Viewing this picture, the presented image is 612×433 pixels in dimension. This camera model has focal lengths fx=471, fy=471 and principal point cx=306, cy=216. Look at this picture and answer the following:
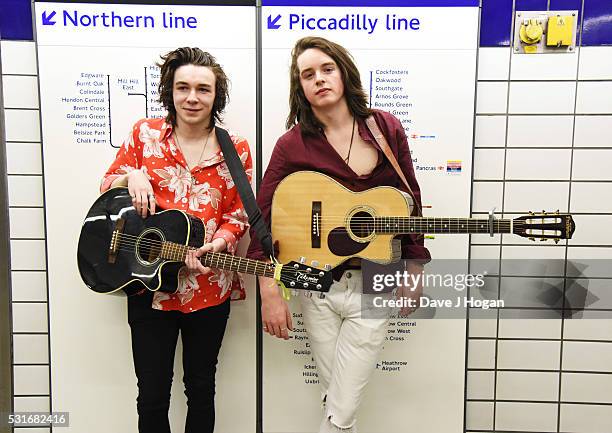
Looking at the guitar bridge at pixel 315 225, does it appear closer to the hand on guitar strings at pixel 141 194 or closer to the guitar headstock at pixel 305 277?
the guitar headstock at pixel 305 277

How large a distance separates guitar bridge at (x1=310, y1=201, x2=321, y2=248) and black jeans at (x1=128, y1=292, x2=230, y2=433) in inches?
18.8

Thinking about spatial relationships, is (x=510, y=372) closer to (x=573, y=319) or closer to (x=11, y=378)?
(x=573, y=319)

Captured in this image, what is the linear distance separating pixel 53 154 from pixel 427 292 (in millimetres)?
1838

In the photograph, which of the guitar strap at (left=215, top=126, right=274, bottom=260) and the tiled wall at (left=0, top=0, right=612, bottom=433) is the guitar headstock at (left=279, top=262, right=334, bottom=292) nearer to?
the guitar strap at (left=215, top=126, right=274, bottom=260)

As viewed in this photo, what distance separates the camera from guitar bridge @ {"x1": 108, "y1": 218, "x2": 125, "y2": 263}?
1.83 metres

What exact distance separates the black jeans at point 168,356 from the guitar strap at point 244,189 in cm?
37

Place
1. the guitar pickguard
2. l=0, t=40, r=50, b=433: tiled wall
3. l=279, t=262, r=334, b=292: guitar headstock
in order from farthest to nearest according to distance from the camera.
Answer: l=0, t=40, r=50, b=433: tiled wall → the guitar pickguard → l=279, t=262, r=334, b=292: guitar headstock

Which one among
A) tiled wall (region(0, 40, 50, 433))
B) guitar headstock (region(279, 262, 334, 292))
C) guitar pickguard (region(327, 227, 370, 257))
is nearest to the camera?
guitar headstock (region(279, 262, 334, 292))

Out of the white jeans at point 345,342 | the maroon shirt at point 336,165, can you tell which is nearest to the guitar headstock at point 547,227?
the maroon shirt at point 336,165

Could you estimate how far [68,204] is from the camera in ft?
7.02

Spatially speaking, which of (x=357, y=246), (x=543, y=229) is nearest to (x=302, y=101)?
(x=357, y=246)

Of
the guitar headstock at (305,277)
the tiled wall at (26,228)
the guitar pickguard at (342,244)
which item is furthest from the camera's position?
the tiled wall at (26,228)

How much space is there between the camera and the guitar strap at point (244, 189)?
1.81 metres

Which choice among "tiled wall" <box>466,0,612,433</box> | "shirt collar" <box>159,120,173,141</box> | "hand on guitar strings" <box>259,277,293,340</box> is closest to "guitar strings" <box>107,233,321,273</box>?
"hand on guitar strings" <box>259,277,293,340</box>
